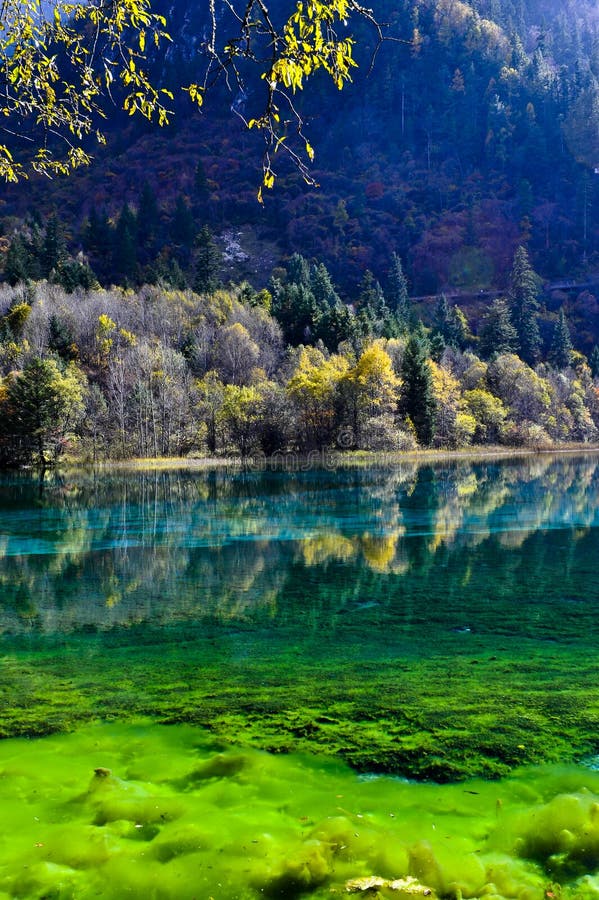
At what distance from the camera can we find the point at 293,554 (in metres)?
18.4

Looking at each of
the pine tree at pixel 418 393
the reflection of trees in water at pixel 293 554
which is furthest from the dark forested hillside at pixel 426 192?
the reflection of trees in water at pixel 293 554

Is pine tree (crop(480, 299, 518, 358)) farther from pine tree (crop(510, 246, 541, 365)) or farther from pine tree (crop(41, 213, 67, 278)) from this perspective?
pine tree (crop(41, 213, 67, 278))

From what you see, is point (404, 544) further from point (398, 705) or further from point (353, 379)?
point (353, 379)

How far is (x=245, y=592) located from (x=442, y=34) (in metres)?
225

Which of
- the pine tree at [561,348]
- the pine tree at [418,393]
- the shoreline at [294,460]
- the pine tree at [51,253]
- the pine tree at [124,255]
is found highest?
the pine tree at [124,255]

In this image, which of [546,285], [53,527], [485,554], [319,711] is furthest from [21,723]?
[546,285]

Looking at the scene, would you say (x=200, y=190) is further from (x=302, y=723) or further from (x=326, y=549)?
(x=302, y=723)

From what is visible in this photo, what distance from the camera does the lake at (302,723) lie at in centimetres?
418

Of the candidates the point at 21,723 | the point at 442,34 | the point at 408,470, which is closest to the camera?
the point at 21,723

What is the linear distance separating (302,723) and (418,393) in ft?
218

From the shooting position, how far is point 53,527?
25.1 meters

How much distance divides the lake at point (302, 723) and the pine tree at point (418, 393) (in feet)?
177

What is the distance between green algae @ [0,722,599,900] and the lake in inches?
0.7

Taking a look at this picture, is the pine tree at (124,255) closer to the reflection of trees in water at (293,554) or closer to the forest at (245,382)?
the forest at (245,382)
